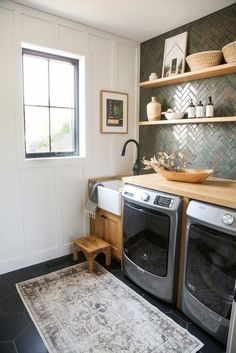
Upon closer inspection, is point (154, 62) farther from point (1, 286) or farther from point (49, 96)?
point (1, 286)

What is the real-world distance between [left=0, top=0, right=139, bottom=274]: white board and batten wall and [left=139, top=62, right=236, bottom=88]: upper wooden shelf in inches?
19.4

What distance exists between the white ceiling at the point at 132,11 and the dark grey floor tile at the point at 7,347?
265cm

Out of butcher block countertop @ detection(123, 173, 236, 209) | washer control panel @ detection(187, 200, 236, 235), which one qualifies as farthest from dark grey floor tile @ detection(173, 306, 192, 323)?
butcher block countertop @ detection(123, 173, 236, 209)

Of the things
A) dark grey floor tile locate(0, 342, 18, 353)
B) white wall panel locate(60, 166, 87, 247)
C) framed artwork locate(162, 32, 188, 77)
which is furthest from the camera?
white wall panel locate(60, 166, 87, 247)

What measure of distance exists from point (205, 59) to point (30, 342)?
2.59 meters

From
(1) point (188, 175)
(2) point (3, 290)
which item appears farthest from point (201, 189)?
(2) point (3, 290)

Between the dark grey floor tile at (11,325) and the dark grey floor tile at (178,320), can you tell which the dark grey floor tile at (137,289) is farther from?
the dark grey floor tile at (11,325)

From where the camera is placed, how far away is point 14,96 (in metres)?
2.27

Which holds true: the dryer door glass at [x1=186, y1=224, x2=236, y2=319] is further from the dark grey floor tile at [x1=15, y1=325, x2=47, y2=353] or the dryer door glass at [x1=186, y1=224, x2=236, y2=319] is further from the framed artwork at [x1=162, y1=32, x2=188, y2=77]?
the framed artwork at [x1=162, y1=32, x2=188, y2=77]

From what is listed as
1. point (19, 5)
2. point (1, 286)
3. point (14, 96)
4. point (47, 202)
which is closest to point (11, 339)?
point (1, 286)

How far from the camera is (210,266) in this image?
1609mm

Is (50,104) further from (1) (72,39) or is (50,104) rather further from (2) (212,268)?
(2) (212,268)

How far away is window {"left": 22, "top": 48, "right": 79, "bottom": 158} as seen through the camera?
8.05 ft

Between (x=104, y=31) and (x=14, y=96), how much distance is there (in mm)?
1265
